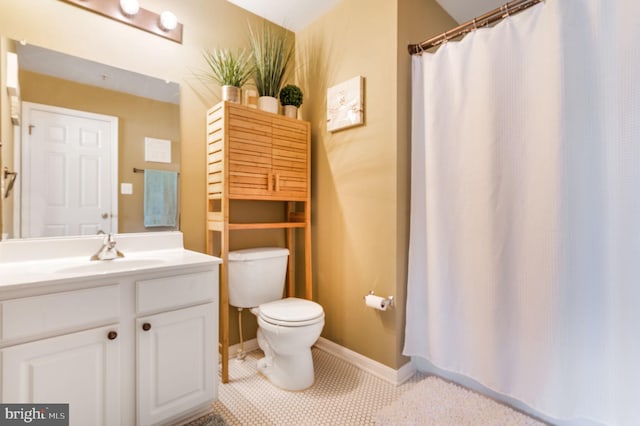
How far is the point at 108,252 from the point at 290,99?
149 cm

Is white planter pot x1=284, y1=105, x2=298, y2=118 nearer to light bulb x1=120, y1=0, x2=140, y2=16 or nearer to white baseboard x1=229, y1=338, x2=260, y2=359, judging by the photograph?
light bulb x1=120, y1=0, x2=140, y2=16

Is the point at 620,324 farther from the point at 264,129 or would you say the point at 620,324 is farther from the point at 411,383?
the point at 264,129

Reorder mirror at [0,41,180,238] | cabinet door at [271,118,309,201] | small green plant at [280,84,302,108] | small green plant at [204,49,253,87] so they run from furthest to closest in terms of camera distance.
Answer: small green plant at [280,84,302,108] → cabinet door at [271,118,309,201] → small green plant at [204,49,253,87] → mirror at [0,41,180,238]

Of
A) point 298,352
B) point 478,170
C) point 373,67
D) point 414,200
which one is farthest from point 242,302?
point 373,67

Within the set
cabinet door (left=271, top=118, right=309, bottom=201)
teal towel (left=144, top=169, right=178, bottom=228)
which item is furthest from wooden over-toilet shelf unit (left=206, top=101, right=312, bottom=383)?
teal towel (left=144, top=169, right=178, bottom=228)

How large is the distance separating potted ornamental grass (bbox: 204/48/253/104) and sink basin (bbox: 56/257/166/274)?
108cm

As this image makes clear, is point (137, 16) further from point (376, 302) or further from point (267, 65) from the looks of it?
point (376, 302)

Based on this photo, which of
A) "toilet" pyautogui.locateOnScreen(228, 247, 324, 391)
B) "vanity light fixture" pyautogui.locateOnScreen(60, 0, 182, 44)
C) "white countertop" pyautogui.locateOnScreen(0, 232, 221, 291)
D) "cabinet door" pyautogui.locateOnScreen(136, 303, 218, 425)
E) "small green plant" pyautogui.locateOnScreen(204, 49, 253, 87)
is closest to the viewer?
"white countertop" pyautogui.locateOnScreen(0, 232, 221, 291)

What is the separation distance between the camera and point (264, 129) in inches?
78.0

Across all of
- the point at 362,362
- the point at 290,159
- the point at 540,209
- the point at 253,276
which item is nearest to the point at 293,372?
the point at 362,362

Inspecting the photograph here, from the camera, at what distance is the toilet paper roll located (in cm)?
179

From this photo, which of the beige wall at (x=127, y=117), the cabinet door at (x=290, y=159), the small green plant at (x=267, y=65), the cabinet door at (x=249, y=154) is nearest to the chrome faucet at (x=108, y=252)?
the beige wall at (x=127, y=117)

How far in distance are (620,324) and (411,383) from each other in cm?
108

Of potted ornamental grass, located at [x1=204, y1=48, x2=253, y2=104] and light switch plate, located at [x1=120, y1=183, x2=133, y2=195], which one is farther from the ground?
potted ornamental grass, located at [x1=204, y1=48, x2=253, y2=104]
